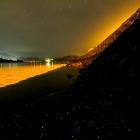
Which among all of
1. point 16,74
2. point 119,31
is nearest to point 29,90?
point 119,31

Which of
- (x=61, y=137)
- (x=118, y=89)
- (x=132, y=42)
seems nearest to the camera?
(x=61, y=137)

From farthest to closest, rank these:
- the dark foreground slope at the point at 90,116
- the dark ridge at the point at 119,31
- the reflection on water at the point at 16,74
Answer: the reflection on water at the point at 16,74 < the dark ridge at the point at 119,31 < the dark foreground slope at the point at 90,116

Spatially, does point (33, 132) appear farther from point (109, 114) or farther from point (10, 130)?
point (109, 114)

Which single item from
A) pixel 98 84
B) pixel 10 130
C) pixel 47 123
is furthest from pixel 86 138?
pixel 98 84

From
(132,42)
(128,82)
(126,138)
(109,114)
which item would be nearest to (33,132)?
(109,114)

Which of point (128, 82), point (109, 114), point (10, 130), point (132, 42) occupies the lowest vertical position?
point (10, 130)

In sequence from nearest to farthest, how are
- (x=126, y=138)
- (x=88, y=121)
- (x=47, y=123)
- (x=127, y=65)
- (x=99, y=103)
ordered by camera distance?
(x=126, y=138) → (x=88, y=121) → (x=47, y=123) → (x=99, y=103) → (x=127, y=65)

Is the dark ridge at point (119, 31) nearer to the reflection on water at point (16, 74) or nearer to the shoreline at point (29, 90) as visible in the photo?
the shoreline at point (29, 90)

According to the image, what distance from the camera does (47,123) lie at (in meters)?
16.3

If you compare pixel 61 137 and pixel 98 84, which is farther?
pixel 98 84

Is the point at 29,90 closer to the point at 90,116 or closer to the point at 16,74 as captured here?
the point at 90,116

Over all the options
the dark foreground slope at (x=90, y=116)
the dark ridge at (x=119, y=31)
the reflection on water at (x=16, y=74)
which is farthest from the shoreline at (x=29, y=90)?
the dark foreground slope at (x=90, y=116)

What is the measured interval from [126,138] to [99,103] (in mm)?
4935

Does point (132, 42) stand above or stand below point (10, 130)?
above
